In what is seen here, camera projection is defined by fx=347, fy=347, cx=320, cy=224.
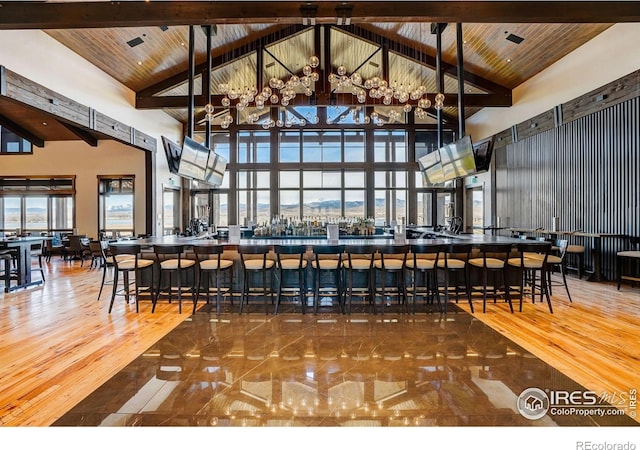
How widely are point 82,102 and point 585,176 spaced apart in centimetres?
1025

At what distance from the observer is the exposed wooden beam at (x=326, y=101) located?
29.1 ft

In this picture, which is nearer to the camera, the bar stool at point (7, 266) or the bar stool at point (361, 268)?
the bar stool at point (361, 268)

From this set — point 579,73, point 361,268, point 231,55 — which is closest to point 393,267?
point 361,268

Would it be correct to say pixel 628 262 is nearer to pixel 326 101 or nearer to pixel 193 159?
pixel 326 101

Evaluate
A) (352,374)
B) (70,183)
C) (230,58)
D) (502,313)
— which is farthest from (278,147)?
(352,374)

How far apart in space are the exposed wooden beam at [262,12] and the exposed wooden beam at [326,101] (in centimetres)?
438

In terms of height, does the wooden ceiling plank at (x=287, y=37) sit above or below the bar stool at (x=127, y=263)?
above

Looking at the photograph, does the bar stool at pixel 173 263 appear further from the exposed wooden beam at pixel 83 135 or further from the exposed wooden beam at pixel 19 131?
the exposed wooden beam at pixel 19 131

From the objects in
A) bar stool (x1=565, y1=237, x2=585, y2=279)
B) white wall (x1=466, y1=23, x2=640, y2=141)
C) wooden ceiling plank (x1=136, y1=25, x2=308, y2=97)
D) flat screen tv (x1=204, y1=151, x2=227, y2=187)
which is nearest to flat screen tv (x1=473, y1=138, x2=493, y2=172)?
white wall (x1=466, y1=23, x2=640, y2=141)

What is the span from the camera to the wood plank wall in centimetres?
598

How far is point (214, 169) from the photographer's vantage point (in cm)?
912

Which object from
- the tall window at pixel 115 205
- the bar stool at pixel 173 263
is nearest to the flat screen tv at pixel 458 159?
the bar stool at pixel 173 263

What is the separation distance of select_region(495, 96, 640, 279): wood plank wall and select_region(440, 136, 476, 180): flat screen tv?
2280mm
